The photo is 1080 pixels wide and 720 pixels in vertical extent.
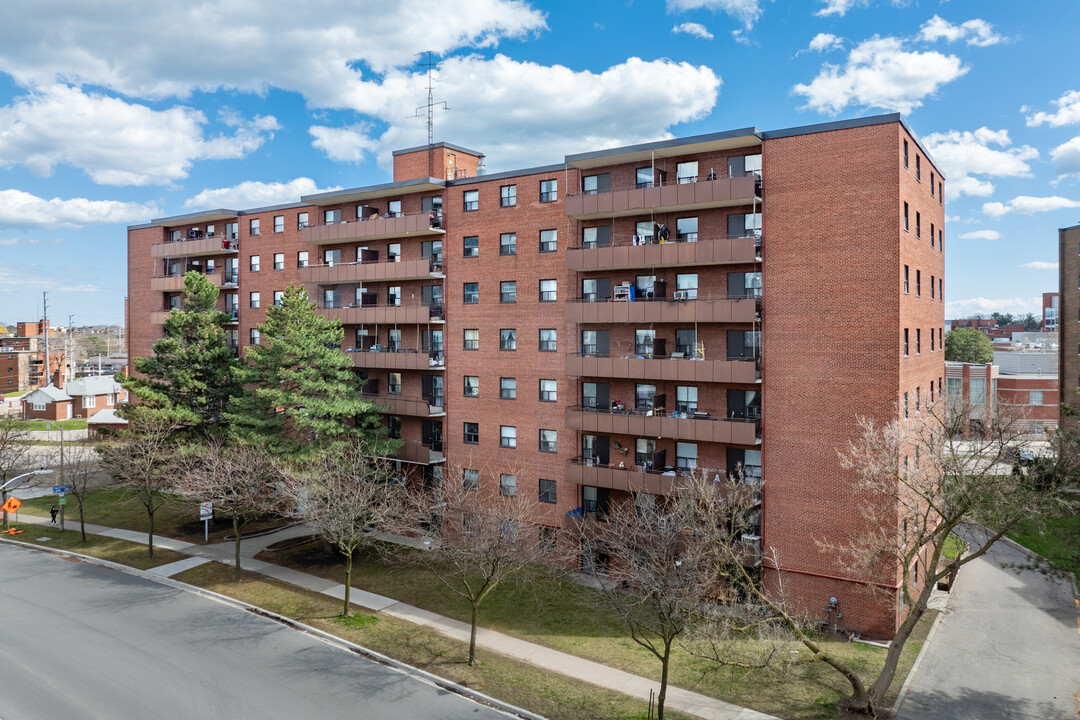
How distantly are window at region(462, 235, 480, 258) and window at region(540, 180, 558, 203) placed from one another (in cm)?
478

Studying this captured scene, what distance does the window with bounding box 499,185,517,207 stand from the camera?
37812mm

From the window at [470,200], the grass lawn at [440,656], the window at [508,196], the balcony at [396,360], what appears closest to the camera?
the grass lawn at [440,656]

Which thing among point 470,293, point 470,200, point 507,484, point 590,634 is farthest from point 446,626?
point 470,200

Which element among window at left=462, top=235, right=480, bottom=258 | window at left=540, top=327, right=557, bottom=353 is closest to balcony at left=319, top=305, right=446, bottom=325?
window at left=462, top=235, right=480, bottom=258

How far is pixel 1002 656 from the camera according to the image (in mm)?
27641

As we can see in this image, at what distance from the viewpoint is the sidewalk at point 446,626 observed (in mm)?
22766

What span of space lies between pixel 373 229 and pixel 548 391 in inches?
611

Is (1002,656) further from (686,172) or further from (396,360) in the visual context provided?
(396,360)

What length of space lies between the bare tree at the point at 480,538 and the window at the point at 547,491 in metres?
0.40

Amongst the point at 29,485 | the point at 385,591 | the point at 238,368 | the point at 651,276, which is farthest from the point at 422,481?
the point at 29,485

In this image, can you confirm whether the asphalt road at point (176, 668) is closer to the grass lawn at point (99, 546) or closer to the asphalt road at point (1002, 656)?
the grass lawn at point (99, 546)

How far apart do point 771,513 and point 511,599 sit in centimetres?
1275

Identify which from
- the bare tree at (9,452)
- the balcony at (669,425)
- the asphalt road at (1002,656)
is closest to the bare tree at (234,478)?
the bare tree at (9,452)

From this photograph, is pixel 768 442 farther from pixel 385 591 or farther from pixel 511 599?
pixel 385 591
